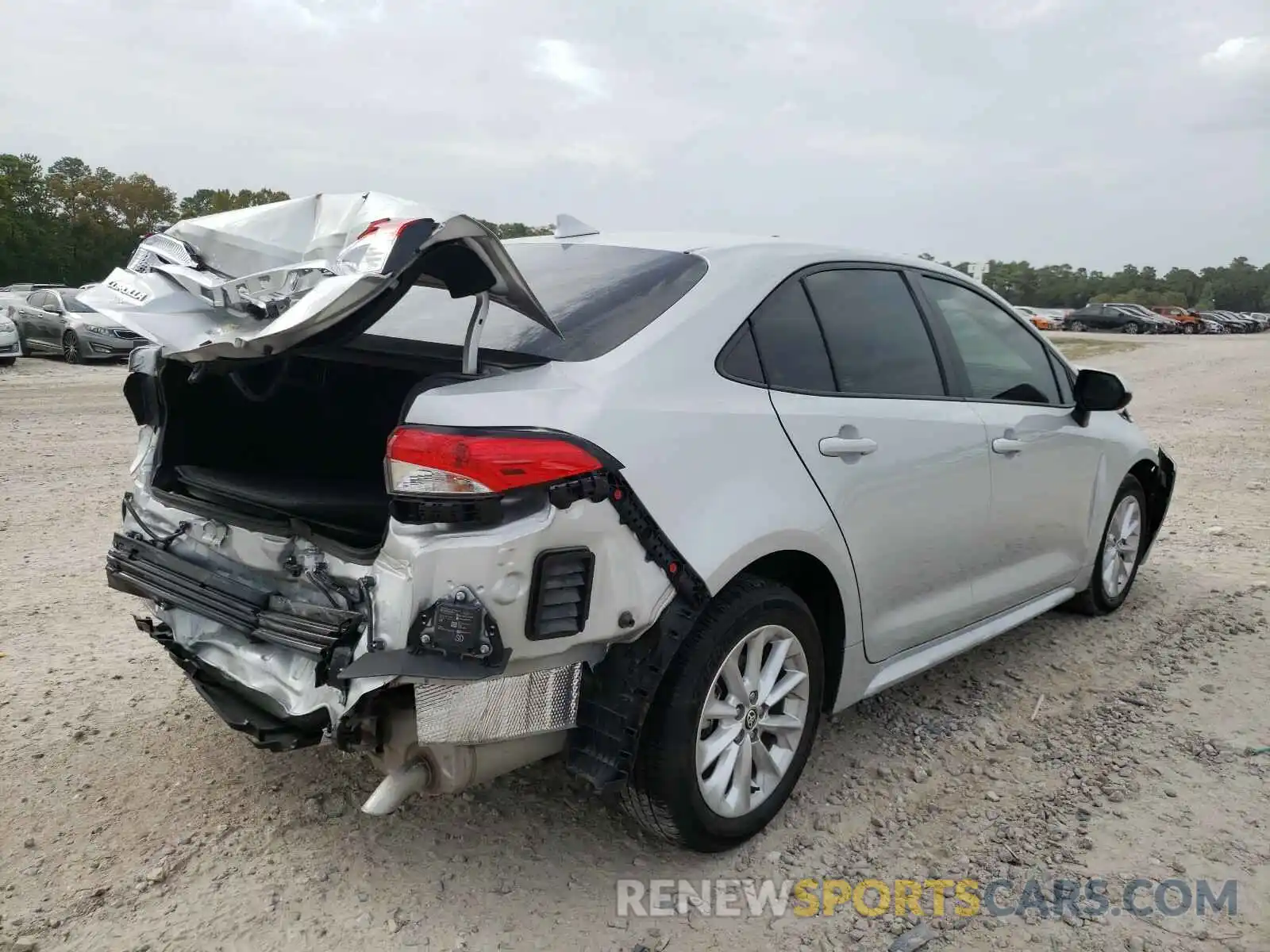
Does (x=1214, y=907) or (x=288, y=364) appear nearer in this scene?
(x=1214, y=907)

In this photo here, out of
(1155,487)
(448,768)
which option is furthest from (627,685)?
(1155,487)

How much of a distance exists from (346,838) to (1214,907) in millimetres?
2431

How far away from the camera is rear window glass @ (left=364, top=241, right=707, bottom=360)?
8.53 feet

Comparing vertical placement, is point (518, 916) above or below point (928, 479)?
below

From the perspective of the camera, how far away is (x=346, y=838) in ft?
9.41

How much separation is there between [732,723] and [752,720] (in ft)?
0.27

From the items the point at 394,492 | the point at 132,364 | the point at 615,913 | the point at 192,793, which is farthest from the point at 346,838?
the point at 132,364

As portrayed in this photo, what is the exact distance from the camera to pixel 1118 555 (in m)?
4.93

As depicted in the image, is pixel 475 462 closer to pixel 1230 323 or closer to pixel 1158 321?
pixel 1158 321

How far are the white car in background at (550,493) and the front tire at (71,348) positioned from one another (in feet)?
60.1

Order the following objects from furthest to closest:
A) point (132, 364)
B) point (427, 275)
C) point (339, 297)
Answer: point (132, 364) → point (427, 275) → point (339, 297)

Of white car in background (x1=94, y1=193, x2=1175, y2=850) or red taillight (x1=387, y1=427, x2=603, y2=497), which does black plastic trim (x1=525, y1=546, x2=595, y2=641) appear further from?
red taillight (x1=387, y1=427, x2=603, y2=497)

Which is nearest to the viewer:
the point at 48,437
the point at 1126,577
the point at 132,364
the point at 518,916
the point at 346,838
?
the point at 518,916

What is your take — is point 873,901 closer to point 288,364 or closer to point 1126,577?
point 288,364
